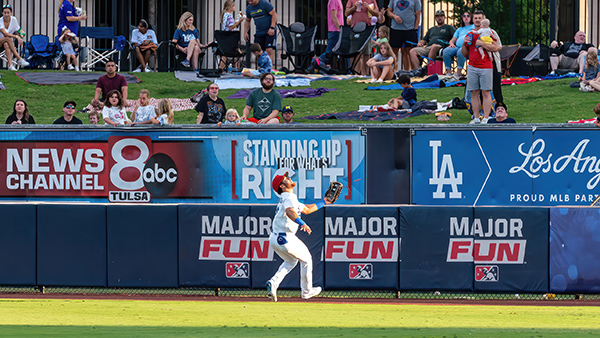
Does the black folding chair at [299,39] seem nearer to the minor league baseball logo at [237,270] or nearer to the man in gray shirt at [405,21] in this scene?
the man in gray shirt at [405,21]

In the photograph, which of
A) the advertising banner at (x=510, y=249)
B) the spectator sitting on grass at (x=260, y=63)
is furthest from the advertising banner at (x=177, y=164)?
the spectator sitting on grass at (x=260, y=63)

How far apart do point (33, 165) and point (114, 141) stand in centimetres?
134

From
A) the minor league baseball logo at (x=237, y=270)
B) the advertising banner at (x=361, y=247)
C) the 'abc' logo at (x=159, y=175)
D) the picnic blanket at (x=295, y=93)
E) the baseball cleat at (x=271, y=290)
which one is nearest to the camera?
the baseball cleat at (x=271, y=290)

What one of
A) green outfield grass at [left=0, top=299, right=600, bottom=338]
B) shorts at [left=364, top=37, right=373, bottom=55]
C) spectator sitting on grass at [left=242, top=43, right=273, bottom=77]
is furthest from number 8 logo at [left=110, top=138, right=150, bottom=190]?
shorts at [left=364, top=37, right=373, bottom=55]

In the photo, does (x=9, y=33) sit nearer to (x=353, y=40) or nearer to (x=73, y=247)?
(x=353, y=40)

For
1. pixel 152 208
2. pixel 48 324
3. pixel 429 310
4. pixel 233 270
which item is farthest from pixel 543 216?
pixel 48 324

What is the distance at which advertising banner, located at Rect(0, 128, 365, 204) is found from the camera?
11766 millimetres

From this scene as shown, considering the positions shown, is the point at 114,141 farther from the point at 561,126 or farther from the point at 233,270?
the point at 561,126

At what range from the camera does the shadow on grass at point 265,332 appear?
7.57 m

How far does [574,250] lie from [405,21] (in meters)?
10.4

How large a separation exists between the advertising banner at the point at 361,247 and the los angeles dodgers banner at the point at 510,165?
4.15 feet

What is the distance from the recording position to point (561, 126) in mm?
11414

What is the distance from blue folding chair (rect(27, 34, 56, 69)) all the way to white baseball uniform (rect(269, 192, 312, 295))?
1315cm

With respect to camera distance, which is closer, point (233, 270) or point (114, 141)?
point (233, 270)
